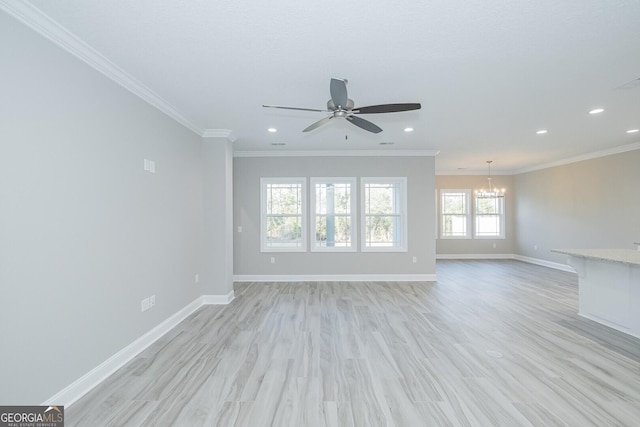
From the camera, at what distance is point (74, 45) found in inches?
86.4

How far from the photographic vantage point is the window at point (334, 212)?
622 centimetres

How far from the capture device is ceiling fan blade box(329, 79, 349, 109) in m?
2.26

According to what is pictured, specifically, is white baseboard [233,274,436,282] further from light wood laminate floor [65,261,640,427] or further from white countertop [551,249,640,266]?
white countertop [551,249,640,266]

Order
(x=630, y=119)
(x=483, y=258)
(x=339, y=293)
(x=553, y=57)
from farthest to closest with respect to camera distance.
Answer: (x=483, y=258), (x=339, y=293), (x=630, y=119), (x=553, y=57)

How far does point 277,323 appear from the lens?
3754 millimetres

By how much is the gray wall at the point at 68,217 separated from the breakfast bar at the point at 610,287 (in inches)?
203

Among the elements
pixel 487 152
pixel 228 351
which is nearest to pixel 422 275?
pixel 487 152

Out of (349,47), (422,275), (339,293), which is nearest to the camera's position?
(349,47)

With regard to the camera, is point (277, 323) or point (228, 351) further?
point (277, 323)

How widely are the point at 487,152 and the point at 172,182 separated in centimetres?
626

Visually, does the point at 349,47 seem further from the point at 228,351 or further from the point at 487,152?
the point at 487,152

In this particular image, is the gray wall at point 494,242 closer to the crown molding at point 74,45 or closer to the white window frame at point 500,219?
the white window frame at point 500,219

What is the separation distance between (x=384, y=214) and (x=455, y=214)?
4.08m

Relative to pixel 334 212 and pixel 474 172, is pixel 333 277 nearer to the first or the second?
pixel 334 212
